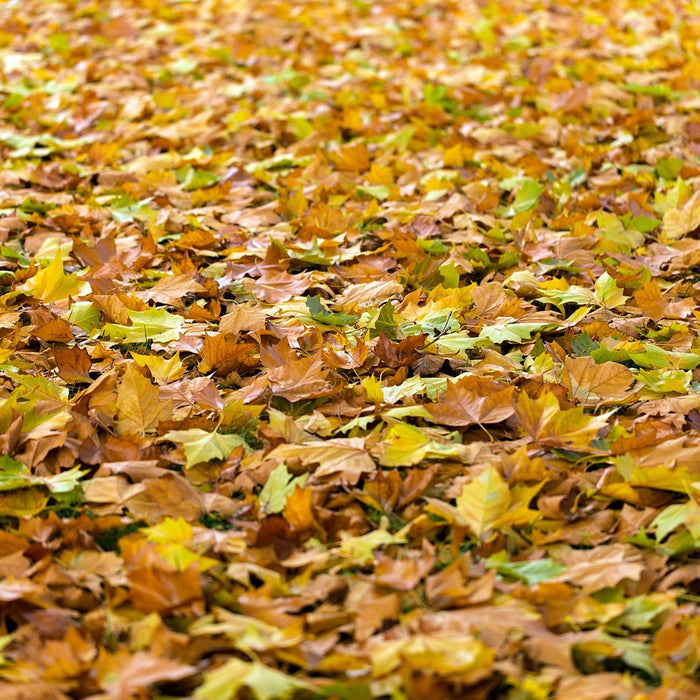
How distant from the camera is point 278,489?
174cm

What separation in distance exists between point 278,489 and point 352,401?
364 mm

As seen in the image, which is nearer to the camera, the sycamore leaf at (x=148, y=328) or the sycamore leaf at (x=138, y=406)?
the sycamore leaf at (x=138, y=406)

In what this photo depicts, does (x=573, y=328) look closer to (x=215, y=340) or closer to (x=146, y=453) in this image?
(x=215, y=340)

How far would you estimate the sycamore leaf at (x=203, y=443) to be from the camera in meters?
1.82

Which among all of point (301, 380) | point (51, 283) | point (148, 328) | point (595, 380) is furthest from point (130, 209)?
point (595, 380)

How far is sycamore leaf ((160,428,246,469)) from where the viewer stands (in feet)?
5.97

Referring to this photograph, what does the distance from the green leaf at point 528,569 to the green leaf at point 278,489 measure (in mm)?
411

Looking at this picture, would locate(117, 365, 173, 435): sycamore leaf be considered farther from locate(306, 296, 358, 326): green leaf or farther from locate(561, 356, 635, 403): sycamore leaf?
locate(561, 356, 635, 403): sycamore leaf

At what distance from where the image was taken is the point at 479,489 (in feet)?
5.50

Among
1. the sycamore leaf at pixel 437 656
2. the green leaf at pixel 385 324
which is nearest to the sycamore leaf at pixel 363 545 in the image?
the sycamore leaf at pixel 437 656

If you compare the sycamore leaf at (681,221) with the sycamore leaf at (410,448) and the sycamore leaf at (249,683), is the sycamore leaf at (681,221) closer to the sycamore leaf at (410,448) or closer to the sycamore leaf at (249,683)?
the sycamore leaf at (410,448)

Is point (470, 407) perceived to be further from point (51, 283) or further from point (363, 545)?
point (51, 283)

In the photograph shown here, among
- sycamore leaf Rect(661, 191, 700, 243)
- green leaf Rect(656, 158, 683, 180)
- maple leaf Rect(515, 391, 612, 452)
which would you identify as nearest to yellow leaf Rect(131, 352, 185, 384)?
maple leaf Rect(515, 391, 612, 452)

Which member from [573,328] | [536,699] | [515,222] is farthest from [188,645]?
[515,222]
